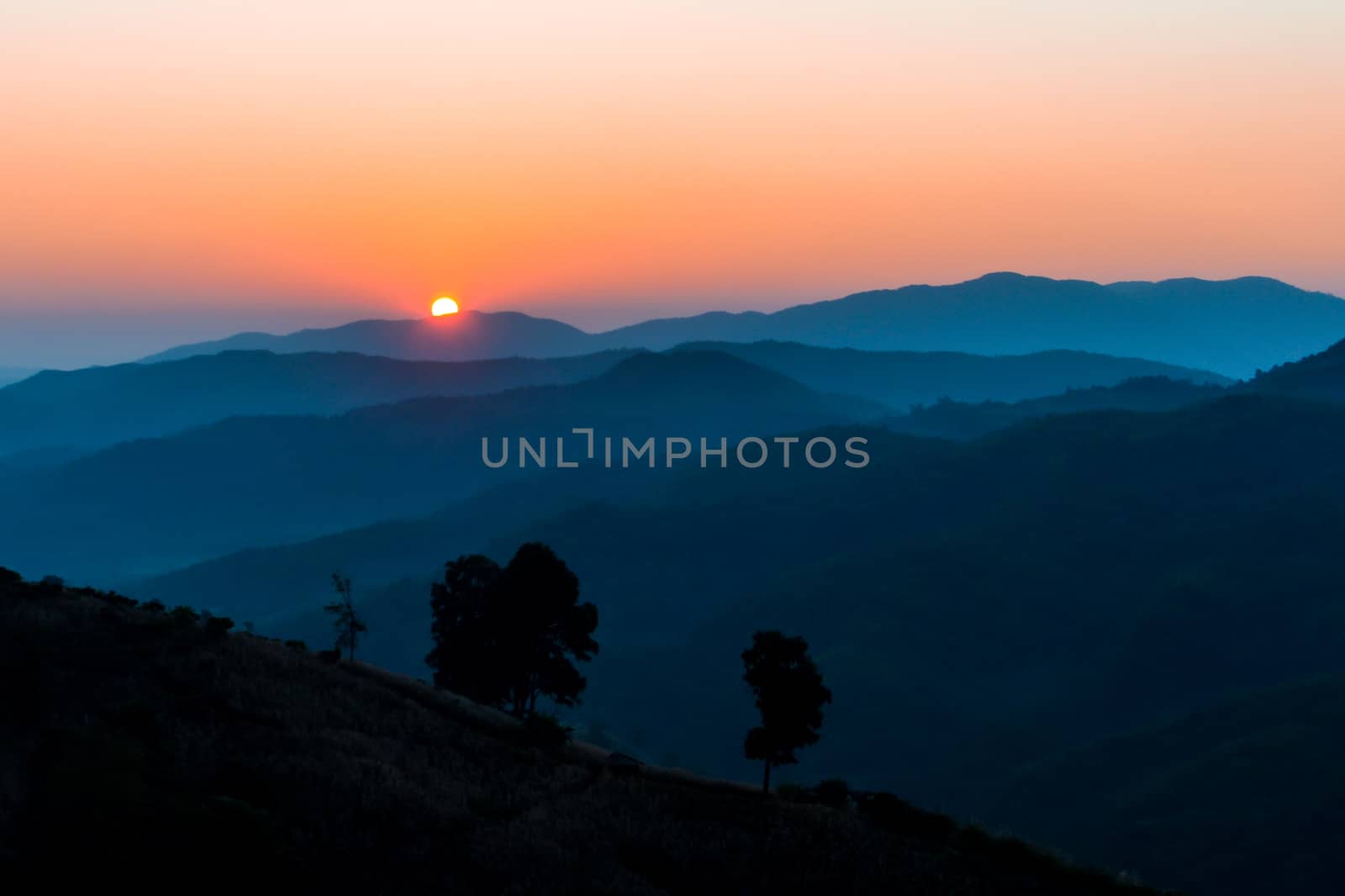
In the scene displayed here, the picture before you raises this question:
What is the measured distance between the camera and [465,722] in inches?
2040

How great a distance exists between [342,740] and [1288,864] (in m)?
167

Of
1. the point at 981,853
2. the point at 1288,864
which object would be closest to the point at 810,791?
the point at 981,853

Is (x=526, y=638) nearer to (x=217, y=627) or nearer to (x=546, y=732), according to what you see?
(x=546, y=732)

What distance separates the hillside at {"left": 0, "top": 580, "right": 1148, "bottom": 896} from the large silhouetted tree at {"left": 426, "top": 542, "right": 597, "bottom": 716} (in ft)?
77.9

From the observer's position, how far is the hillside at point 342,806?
3145cm

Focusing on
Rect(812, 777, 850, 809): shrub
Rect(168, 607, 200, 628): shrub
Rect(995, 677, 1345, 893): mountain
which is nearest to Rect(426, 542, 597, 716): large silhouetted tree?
Rect(168, 607, 200, 628): shrub

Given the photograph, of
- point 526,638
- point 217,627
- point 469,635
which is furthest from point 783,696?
point 469,635

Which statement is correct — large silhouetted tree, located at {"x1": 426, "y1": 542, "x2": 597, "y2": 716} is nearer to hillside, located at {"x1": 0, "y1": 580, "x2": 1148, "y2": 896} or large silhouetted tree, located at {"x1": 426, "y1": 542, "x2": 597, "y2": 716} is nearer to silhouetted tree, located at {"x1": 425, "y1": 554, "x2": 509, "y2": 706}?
silhouetted tree, located at {"x1": 425, "y1": 554, "x2": 509, "y2": 706}

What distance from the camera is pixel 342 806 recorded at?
3634 cm

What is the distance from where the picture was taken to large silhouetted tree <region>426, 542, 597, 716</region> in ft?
245

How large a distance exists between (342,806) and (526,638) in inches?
1525

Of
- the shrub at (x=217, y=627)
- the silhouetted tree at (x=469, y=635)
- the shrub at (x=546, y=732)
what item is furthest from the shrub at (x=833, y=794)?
the silhouetted tree at (x=469, y=635)

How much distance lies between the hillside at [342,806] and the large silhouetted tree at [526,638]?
77.9ft

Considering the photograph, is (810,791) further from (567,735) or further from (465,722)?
(465,722)
